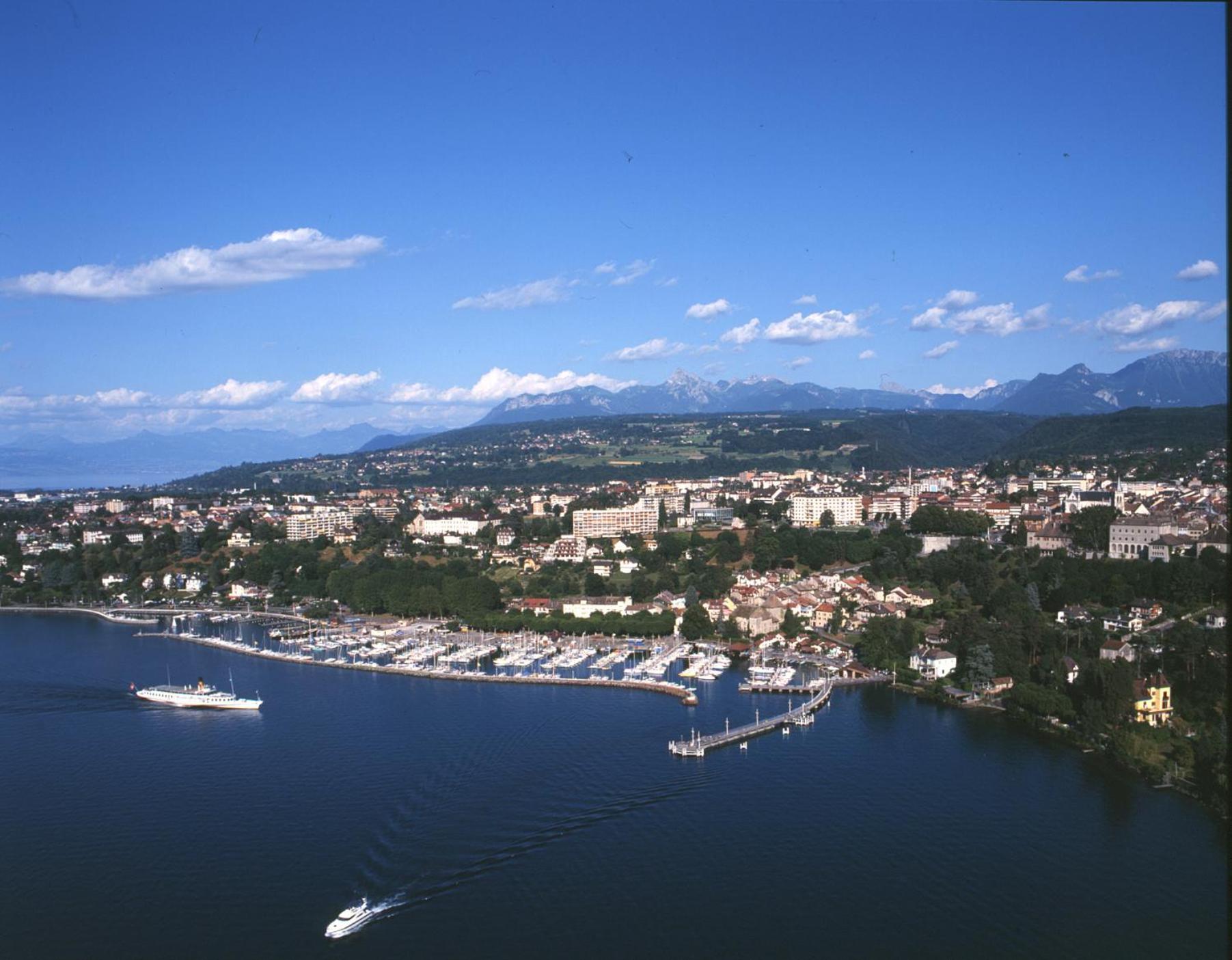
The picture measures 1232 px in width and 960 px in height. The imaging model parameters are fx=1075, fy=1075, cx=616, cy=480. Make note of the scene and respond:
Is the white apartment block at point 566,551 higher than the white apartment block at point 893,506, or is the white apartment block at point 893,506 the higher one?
the white apartment block at point 893,506

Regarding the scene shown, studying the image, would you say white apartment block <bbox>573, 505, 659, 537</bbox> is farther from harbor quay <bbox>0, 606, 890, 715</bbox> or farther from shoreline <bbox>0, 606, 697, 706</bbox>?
shoreline <bbox>0, 606, 697, 706</bbox>

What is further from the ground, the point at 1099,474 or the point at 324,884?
the point at 1099,474

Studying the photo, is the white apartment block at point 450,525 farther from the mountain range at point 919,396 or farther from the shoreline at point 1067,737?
the mountain range at point 919,396

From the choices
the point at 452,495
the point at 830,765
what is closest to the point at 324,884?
the point at 830,765

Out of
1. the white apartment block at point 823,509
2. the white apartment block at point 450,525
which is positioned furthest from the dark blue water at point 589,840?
the white apartment block at point 450,525

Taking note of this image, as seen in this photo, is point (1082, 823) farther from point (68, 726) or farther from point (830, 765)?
point (68, 726)
